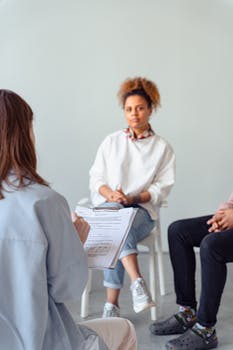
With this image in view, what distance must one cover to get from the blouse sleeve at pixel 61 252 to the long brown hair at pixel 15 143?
0.08 m

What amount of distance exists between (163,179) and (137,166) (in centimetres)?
15

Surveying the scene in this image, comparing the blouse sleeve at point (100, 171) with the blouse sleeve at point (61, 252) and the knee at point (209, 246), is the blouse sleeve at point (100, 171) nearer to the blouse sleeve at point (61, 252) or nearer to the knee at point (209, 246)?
the knee at point (209, 246)

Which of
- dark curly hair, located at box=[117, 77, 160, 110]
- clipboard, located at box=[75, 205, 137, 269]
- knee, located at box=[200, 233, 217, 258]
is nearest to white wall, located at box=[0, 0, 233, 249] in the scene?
dark curly hair, located at box=[117, 77, 160, 110]

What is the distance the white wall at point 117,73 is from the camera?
324 cm

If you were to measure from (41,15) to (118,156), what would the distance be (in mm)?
1367

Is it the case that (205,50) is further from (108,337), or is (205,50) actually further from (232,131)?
(108,337)

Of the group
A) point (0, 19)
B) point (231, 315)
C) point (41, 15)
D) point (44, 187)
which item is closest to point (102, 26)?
point (41, 15)

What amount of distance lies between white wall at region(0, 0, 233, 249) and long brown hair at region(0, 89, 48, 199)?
224 cm

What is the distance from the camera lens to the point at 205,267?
1.92 metres

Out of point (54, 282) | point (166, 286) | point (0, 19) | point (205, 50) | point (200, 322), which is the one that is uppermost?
point (0, 19)

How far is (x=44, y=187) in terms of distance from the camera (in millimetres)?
1084

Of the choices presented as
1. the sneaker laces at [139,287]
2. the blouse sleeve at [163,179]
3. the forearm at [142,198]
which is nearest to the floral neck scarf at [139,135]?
the blouse sleeve at [163,179]

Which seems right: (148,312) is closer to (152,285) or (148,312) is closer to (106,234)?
(152,285)

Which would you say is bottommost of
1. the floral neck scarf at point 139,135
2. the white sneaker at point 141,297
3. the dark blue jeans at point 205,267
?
the white sneaker at point 141,297
